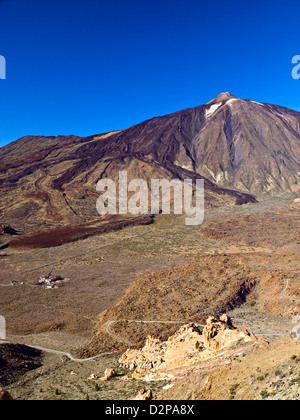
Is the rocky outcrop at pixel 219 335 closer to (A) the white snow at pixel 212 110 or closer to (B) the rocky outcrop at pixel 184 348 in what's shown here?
(B) the rocky outcrop at pixel 184 348

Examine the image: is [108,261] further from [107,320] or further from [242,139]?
[242,139]

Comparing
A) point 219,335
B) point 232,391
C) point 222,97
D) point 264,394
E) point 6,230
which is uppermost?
point 222,97

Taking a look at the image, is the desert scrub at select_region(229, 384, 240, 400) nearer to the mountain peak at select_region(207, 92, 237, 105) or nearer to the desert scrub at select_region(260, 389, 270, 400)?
the desert scrub at select_region(260, 389, 270, 400)

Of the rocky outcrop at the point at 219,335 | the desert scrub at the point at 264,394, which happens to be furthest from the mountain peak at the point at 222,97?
the desert scrub at the point at 264,394

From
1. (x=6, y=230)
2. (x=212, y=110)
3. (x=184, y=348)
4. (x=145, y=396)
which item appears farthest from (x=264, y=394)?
(x=212, y=110)

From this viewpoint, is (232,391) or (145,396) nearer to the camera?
(232,391)

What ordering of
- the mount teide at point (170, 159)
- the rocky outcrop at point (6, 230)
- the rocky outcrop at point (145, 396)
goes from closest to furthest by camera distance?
the rocky outcrop at point (145, 396) < the rocky outcrop at point (6, 230) < the mount teide at point (170, 159)

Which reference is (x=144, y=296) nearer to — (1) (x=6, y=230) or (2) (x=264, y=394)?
(2) (x=264, y=394)
